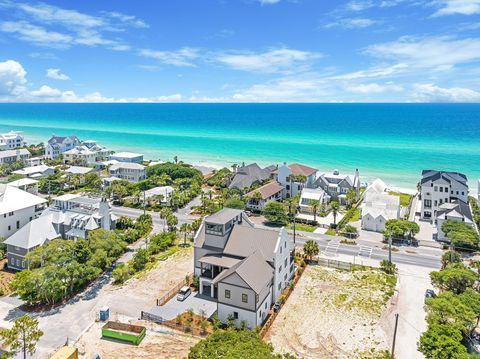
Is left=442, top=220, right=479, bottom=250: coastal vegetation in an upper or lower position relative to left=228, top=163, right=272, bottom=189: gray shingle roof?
lower

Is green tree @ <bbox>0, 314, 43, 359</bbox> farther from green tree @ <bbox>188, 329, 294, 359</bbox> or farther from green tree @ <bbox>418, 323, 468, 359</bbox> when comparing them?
green tree @ <bbox>418, 323, 468, 359</bbox>

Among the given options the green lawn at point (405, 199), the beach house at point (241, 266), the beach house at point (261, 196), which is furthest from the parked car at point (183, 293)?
the green lawn at point (405, 199)

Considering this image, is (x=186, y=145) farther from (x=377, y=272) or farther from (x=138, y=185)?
(x=377, y=272)

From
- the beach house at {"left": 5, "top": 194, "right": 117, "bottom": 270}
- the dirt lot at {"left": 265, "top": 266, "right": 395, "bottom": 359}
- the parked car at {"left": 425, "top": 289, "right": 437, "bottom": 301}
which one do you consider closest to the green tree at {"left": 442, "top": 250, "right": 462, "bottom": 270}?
the parked car at {"left": 425, "top": 289, "right": 437, "bottom": 301}

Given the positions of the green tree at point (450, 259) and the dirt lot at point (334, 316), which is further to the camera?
the green tree at point (450, 259)

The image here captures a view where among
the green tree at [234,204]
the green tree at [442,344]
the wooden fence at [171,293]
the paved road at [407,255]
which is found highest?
the green tree at [234,204]

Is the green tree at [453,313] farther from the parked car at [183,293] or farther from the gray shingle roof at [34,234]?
the gray shingle roof at [34,234]
